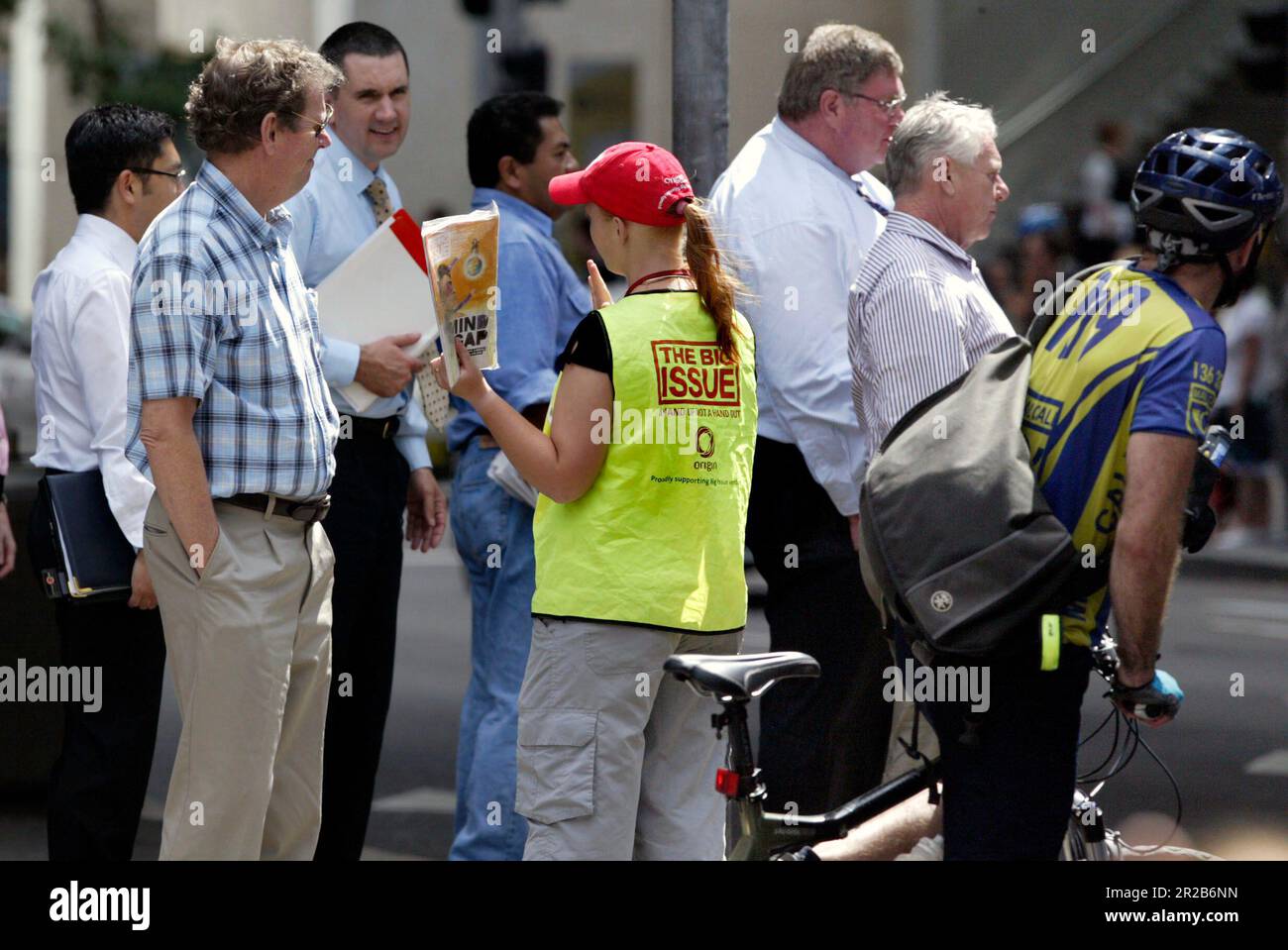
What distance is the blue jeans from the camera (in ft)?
16.6

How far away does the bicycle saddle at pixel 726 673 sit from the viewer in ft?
11.9

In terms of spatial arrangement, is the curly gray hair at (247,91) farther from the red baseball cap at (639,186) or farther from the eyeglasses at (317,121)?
the red baseball cap at (639,186)

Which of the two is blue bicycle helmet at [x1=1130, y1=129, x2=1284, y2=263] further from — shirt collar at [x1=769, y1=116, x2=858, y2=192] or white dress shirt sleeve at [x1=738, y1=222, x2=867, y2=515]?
shirt collar at [x1=769, y1=116, x2=858, y2=192]

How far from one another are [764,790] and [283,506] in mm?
1166

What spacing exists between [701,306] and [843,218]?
120cm

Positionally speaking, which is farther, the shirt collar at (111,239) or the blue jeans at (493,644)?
the blue jeans at (493,644)

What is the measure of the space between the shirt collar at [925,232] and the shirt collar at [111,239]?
1915mm

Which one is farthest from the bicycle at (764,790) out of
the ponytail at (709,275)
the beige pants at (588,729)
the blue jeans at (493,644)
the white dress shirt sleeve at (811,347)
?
the blue jeans at (493,644)

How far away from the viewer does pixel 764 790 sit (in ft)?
12.7

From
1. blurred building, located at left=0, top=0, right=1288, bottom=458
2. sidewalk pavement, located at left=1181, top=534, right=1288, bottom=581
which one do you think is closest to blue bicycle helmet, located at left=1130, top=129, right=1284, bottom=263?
blurred building, located at left=0, top=0, right=1288, bottom=458

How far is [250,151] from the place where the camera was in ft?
13.1
